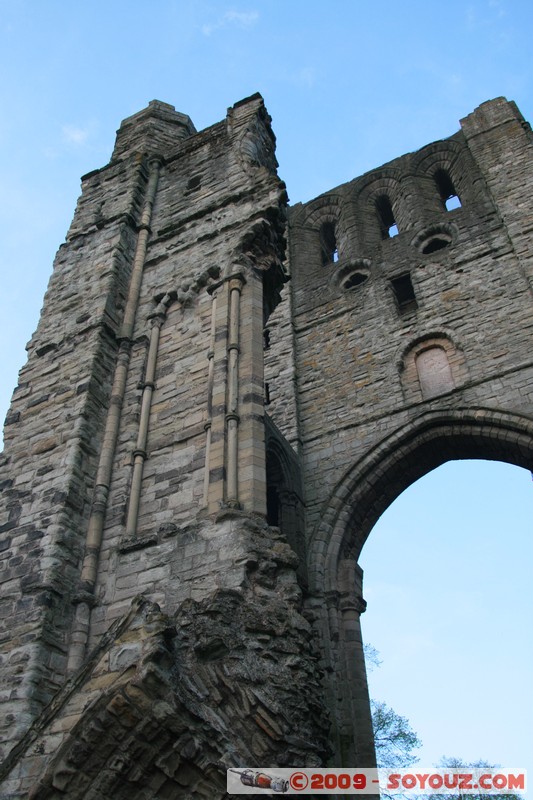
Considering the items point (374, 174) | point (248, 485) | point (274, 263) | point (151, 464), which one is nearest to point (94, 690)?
point (248, 485)

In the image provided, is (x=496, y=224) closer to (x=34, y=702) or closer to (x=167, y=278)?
(x=167, y=278)

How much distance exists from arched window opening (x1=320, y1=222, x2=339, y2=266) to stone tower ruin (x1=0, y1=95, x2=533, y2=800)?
0.41m

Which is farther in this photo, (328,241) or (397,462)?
(328,241)

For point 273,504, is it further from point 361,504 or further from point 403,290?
point 403,290

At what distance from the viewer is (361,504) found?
932 cm

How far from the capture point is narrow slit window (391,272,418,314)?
11523 millimetres

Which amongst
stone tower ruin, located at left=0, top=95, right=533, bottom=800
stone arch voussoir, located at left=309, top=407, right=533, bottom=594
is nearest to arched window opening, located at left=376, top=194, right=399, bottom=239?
stone tower ruin, located at left=0, top=95, right=533, bottom=800

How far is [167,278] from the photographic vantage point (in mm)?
8234

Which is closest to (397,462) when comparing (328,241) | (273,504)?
(273,504)

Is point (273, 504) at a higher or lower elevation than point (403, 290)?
lower

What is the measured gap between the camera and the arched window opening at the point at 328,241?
14.3 meters

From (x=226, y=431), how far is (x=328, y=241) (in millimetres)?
9532

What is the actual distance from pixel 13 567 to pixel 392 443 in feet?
16.7

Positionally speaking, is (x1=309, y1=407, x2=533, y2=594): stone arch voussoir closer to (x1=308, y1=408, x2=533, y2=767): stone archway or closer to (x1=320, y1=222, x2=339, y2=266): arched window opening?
(x1=308, y1=408, x2=533, y2=767): stone archway
